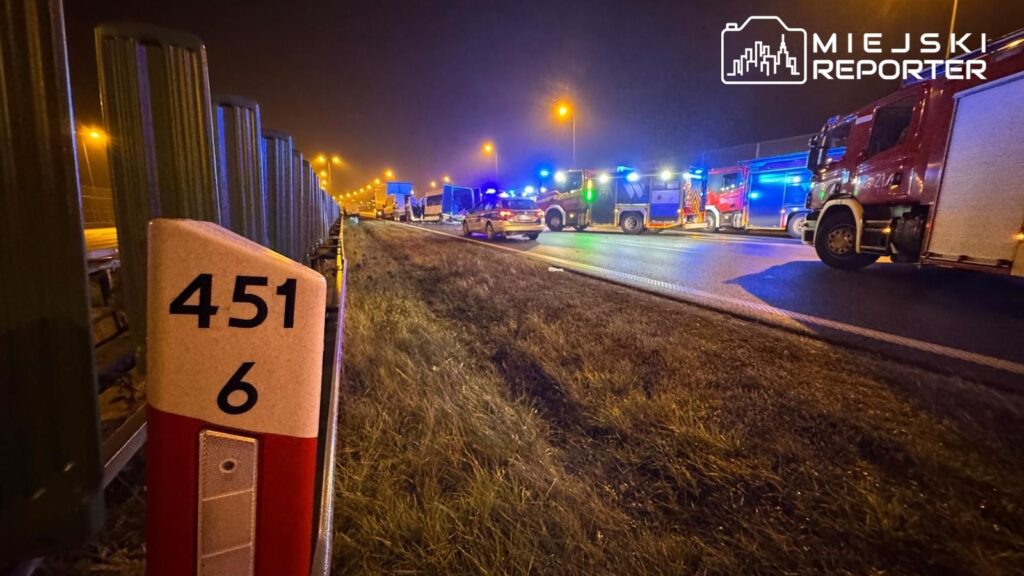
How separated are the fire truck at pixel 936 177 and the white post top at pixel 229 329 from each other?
759 centimetres

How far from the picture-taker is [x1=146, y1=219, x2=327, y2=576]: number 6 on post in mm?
696

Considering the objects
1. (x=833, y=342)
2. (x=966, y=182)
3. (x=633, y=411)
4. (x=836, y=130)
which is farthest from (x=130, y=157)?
(x=836, y=130)

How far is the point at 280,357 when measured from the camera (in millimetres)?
739

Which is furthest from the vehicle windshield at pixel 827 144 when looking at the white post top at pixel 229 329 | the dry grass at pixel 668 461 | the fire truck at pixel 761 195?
the white post top at pixel 229 329

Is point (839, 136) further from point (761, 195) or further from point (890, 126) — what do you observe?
point (761, 195)

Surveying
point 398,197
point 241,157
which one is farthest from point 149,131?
point 398,197

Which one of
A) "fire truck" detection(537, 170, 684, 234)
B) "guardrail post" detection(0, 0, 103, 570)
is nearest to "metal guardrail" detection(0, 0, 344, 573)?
"guardrail post" detection(0, 0, 103, 570)

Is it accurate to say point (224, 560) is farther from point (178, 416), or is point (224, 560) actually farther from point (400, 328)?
point (400, 328)

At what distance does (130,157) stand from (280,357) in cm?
199

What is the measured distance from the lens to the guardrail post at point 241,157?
10.2 ft

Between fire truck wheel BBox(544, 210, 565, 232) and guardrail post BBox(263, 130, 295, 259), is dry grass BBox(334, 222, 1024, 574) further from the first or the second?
fire truck wheel BBox(544, 210, 565, 232)

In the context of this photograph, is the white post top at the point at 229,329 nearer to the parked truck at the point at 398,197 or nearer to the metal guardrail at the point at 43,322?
the metal guardrail at the point at 43,322

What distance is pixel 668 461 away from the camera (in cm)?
223

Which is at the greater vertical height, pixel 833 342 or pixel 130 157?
pixel 130 157
